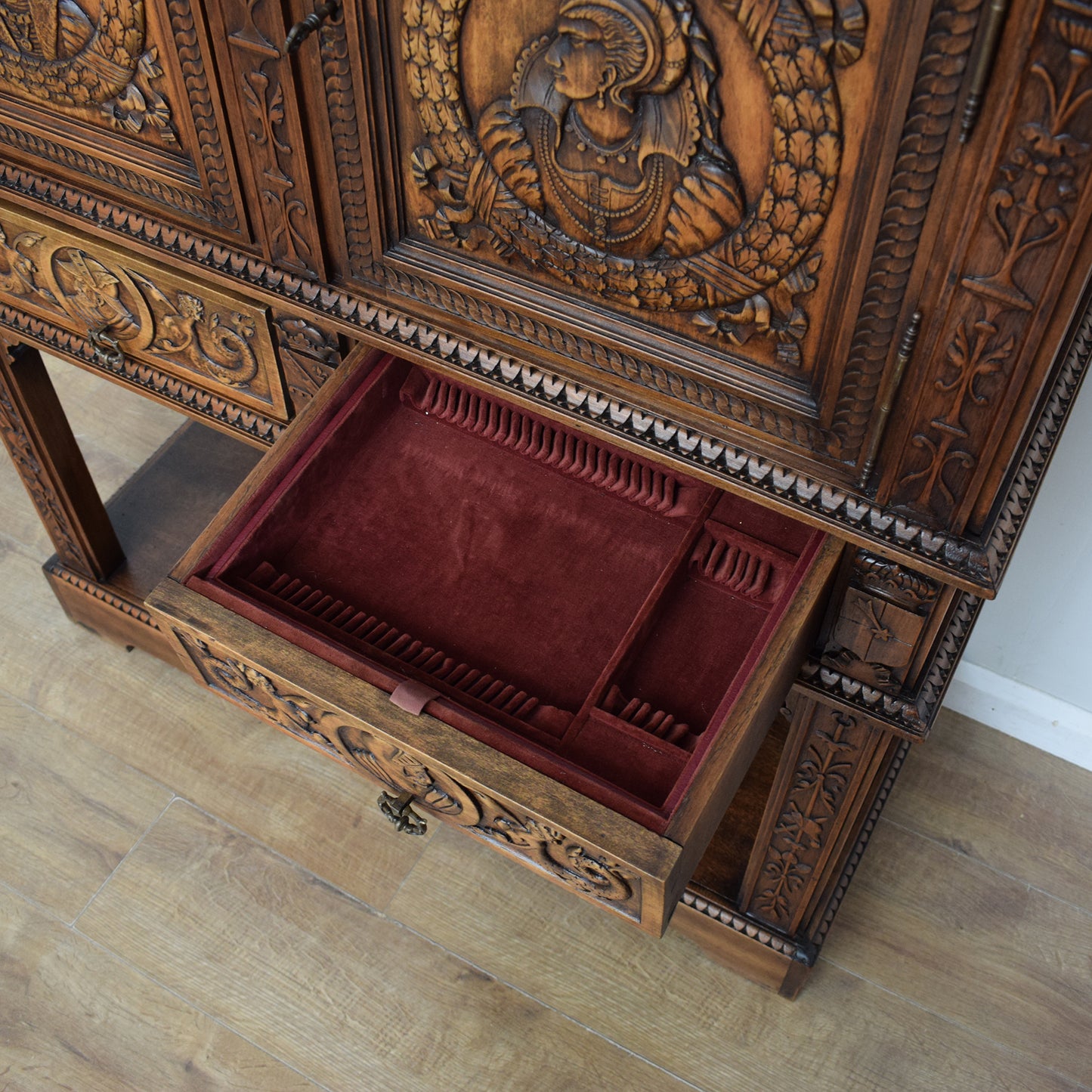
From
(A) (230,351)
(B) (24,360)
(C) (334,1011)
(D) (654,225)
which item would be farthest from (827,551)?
(B) (24,360)

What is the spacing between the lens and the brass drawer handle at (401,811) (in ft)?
3.77

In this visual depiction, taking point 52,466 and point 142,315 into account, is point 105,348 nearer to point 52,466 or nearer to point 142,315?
point 142,315

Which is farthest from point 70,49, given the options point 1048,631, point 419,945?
point 1048,631

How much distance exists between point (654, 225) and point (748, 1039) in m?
1.10

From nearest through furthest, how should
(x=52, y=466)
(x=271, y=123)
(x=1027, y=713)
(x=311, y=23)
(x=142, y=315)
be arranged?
1. (x=311, y=23)
2. (x=271, y=123)
3. (x=142, y=315)
4. (x=52, y=466)
5. (x=1027, y=713)

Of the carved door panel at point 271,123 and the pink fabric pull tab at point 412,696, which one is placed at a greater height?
the carved door panel at point 271,123

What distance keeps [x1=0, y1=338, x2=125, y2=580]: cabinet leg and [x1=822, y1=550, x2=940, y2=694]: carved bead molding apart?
3.45ft

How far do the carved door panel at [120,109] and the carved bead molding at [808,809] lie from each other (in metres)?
0.73

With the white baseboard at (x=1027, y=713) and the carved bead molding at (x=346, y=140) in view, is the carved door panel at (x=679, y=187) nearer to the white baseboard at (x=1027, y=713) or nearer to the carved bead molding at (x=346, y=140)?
the carved bead molding at (x=346, y=140)

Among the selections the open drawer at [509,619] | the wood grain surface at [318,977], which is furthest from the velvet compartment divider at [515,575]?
the wood grain surface at [318,977]

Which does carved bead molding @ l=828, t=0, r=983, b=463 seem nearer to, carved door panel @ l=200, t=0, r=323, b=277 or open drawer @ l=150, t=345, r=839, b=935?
open drawer @ l=150, t=345, r=839, b=935

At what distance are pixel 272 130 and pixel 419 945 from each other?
1060mm

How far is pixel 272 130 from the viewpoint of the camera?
983mm

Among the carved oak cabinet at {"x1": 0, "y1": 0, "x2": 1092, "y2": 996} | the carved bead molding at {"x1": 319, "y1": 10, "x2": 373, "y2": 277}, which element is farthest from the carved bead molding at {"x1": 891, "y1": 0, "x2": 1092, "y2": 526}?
the carved bead molding at {"x1": 319, "y1": 10, "x2": 373, "y2": 277}
